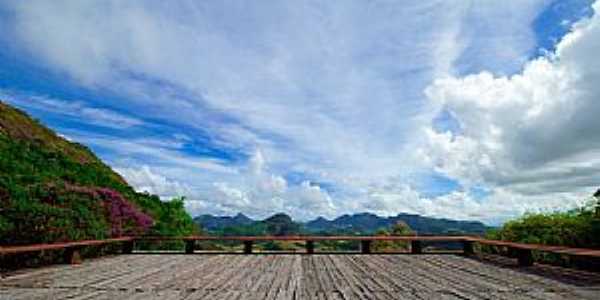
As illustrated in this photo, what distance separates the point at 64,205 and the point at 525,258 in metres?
11.1

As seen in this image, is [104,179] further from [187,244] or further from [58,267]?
[58,267]

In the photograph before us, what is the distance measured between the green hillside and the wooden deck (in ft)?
3.70

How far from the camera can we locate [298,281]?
7730 millimetres

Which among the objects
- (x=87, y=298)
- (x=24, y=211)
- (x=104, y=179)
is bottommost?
(x=87, y=298)

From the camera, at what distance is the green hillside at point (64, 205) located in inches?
392

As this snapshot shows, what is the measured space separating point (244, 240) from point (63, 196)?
16.8 ft

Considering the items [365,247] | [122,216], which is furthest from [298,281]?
[122,216]

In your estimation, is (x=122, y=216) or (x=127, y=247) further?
(x=122, y=216)

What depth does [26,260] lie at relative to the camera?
384 inches

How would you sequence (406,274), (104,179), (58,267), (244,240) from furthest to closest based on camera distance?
1. (104,179)
2. (244,240)
3. (58,267)
4. (406,274)

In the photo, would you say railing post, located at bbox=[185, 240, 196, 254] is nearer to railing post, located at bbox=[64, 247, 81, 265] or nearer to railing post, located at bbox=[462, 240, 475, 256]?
railing post, located at bbox=[64, 247, 81, 265]

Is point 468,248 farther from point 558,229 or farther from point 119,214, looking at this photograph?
point 119,214

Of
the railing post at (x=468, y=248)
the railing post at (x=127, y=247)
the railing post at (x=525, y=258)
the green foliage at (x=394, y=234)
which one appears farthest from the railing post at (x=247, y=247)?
the railing post at (x=525, y=258)

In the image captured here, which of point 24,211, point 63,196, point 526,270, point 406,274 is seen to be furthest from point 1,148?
point 526,270
